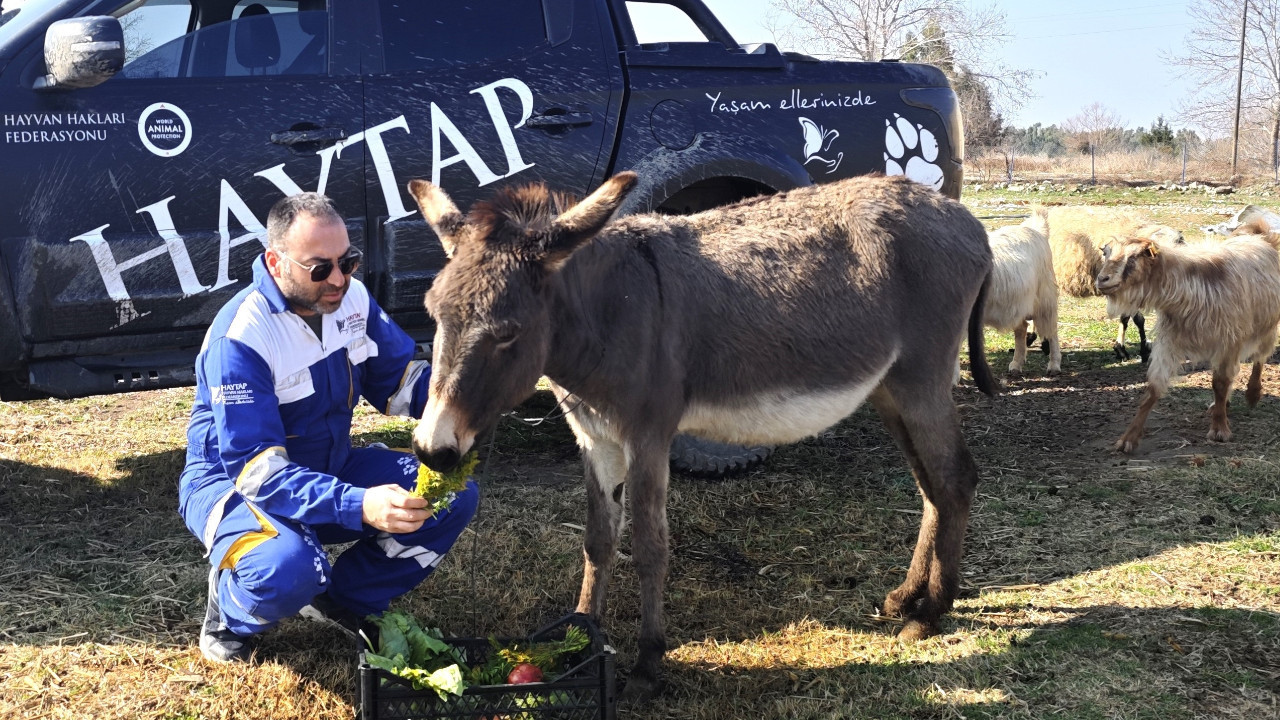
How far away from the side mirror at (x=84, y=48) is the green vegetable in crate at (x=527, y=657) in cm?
285

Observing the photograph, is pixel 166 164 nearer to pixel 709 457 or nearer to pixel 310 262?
pixel 310 262

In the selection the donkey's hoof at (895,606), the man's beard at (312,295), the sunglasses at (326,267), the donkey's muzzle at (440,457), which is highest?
the sunglasses at (326,267)

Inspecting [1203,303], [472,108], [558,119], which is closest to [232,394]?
[472,108]

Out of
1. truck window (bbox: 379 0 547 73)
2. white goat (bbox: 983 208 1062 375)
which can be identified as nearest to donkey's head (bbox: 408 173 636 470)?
truck window (bbox: 379 0 547 73)

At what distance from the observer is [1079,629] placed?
4004 millimetres

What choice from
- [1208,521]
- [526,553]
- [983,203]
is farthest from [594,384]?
[983,203]

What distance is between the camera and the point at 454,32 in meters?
5.16

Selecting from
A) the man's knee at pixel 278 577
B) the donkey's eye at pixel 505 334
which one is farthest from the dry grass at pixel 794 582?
the donkey's eye at pixel 505 334

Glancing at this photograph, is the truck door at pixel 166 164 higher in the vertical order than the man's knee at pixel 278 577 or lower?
higher

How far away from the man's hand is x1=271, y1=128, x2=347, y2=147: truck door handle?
90.7 inches

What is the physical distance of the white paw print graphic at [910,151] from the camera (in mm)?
5797

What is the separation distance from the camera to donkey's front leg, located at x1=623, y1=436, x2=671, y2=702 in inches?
140

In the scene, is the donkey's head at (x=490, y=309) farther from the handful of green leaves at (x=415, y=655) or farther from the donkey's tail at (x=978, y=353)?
the donkey's tail at (x=978, y=353)

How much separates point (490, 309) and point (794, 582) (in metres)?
2.18
